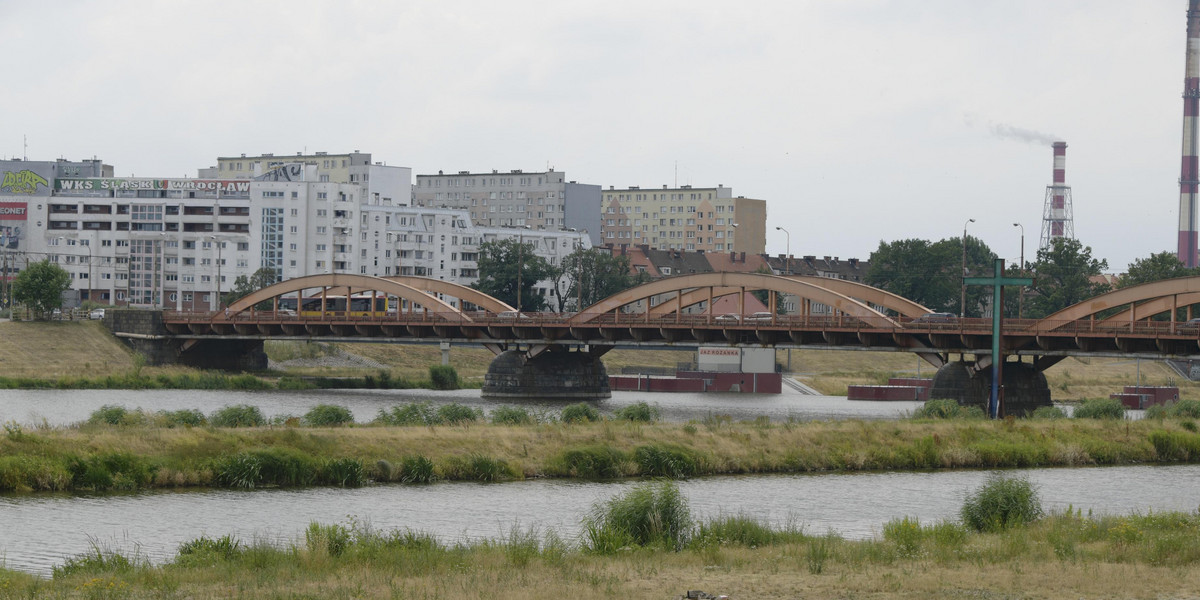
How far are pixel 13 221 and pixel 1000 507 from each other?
148m

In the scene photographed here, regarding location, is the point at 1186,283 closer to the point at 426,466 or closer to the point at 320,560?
the point at 426,466

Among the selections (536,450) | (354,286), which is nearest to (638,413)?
(536,450)

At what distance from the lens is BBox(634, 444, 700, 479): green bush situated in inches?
1772

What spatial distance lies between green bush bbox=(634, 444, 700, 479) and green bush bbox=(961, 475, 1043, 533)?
1330 cm

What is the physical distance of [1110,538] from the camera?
1112 inches

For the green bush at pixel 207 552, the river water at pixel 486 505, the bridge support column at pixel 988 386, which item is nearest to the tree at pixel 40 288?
the bridge support column at pixel 988 386

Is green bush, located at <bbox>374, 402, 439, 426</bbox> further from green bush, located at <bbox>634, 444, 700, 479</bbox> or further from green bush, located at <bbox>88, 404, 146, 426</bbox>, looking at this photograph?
green bush, located at <bbox>634, 444, 700, 479</bbox>

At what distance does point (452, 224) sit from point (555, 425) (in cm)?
12784

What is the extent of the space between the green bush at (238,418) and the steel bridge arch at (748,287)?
112ft

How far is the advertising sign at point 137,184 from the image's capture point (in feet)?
528

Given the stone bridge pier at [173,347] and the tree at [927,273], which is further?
the tree at [927,273]

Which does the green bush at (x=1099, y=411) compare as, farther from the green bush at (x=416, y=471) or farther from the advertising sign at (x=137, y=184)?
the advertising sign at (x=137, y=184)

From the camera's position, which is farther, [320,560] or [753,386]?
[753,386]

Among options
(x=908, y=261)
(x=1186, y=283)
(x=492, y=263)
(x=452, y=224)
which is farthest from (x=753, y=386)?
(x=452, y=224)
